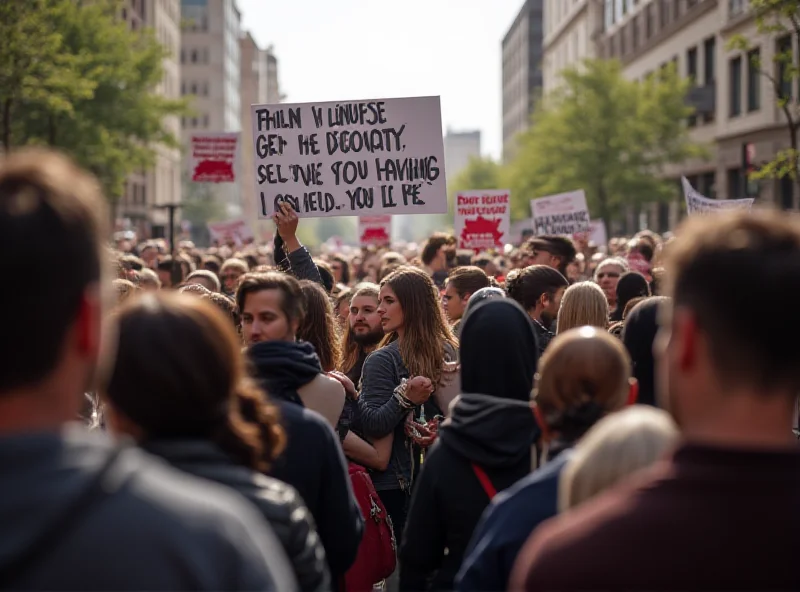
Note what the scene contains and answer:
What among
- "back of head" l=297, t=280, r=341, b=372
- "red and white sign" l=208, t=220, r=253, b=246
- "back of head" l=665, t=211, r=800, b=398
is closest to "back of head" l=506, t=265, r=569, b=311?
"back of head" l=297, t=280, r=341, b=372

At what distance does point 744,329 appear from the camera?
2.29 m

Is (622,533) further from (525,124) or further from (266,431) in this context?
(525,124)

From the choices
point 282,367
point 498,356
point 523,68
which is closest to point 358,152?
point 282,367

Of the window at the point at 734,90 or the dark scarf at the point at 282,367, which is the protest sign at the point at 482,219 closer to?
the dark scarf at the point at 282,367

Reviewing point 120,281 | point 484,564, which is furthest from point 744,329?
point 120,281

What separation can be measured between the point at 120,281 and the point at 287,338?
249cm

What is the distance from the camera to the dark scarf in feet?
15.3

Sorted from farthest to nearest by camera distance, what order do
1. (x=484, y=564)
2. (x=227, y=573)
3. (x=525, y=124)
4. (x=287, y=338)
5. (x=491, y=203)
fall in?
1. (x=525, y=124)
2. (x=491, y=203)
3. (x=287, y=338)
4. (x=484, y=564)
5. (x=227, y=573)

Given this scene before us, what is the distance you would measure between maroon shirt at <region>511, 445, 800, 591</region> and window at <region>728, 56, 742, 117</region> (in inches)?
1687

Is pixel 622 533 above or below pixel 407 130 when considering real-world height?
below

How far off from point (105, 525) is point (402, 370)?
4951 mm

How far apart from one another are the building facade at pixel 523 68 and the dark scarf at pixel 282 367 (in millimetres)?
108022

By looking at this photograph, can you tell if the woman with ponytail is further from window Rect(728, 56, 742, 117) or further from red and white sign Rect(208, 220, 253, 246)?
window Rect(728, 56, 742, 117)

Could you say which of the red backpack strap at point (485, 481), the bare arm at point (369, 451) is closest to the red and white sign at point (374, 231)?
the bare arm at point (369, 451)
